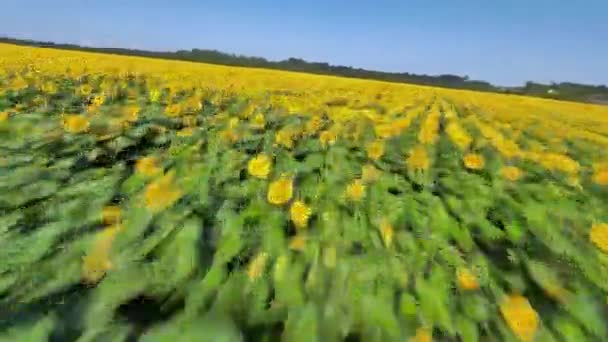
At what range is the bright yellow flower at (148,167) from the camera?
11.4 ft

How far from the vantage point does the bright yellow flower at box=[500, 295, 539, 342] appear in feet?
8.76

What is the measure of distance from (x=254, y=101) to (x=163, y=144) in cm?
263

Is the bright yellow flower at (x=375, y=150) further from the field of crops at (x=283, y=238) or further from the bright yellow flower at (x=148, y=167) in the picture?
the bright yellow flower at (x=148, y=167)

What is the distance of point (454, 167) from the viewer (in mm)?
4305

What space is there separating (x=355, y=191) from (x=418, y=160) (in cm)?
94

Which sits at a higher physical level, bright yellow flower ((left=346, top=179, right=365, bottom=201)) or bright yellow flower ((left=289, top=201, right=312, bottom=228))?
bright yellow flower ((left=346, top=179, right=365, bottom=201))

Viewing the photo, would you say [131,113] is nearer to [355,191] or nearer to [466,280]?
[355,191]

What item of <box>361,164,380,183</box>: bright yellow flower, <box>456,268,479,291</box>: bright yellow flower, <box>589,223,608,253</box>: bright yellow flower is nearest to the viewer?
<box>456,268,479,291</box>: bright yellow flower

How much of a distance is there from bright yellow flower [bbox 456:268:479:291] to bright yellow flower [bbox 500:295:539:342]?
173 millimetres

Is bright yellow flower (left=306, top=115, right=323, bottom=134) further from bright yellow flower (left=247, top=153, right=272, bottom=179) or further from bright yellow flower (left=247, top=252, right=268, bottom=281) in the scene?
bright yellow flower (left=247, top=252, right=268, bottom=281)

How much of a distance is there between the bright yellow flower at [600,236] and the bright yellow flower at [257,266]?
211 centimetres

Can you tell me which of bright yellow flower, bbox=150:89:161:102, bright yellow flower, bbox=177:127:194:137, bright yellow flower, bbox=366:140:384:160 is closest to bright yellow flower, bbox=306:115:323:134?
bright yellow flower, bbox=366:140:384:160

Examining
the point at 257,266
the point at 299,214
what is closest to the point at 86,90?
the point at 299,214

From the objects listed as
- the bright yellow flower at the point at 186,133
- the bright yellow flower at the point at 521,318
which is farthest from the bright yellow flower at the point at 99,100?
the bright yellow flower at the point at 521,318
